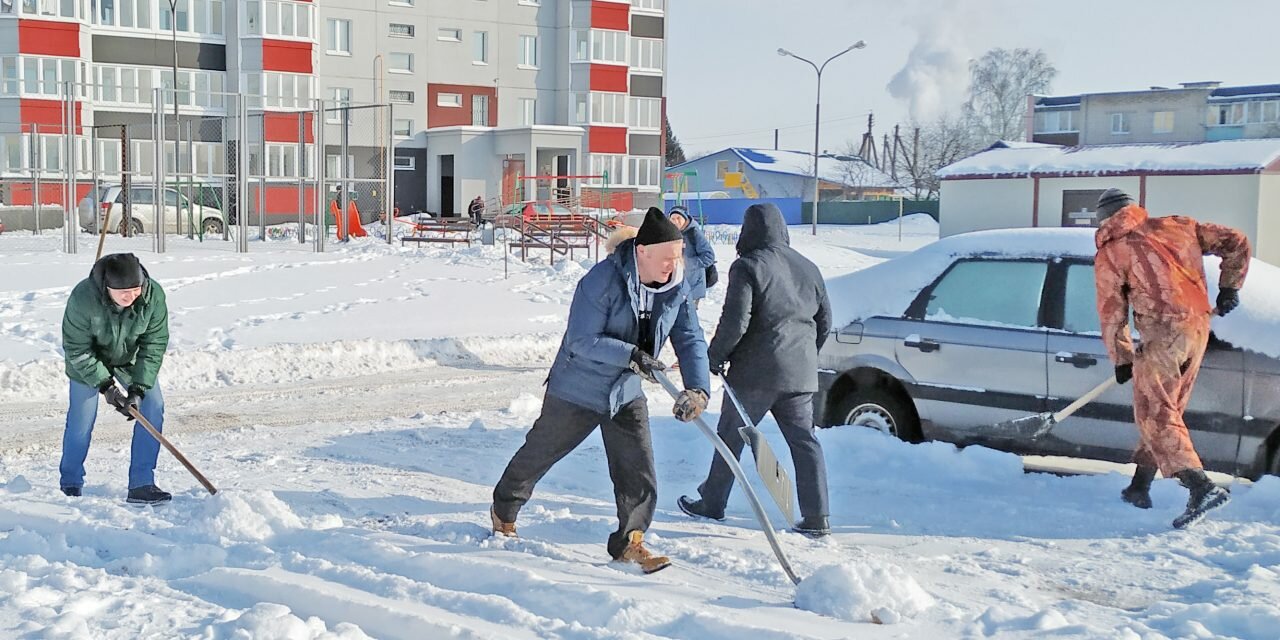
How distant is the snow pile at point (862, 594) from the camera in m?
4.72

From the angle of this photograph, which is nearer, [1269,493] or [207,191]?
[1269,493]

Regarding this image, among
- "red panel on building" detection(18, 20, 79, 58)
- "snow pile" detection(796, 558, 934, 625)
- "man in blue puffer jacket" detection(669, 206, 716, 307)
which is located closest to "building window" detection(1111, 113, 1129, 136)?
"red panel on building" detection(18, 20, 79, 58)

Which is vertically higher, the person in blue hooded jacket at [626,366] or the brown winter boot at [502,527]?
the person in blue hooded jacket at [626,366]

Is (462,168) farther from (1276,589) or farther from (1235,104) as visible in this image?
(1276,589)

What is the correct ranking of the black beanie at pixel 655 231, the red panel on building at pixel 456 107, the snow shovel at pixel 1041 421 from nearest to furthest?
the black beanie at pixel 655 231, the snow shovel at pixel 1041 421, the red panel on building at pixel 456 107

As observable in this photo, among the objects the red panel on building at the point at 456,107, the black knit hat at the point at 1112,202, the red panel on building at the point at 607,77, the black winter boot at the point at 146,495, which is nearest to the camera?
the black winter boot at the point at 146,495

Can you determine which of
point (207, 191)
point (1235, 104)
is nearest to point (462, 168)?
→ point (207, 191)

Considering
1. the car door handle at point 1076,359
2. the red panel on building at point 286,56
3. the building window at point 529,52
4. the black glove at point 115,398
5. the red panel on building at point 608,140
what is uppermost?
the building window at point 529,52

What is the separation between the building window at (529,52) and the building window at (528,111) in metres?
1.40

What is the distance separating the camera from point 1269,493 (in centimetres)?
636

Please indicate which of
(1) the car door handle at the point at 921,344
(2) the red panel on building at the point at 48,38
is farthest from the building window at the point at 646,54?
(1) the car door handle at the point at 921,344

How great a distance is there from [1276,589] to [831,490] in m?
2.50

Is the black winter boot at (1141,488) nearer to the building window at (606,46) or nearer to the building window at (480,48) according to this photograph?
the building window at (606,46)

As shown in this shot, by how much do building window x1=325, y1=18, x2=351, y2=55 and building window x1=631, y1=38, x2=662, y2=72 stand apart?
11.9 m
